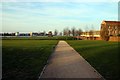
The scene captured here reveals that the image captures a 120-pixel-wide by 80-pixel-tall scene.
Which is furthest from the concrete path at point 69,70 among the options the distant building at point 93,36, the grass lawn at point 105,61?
the distant building at point 93,36

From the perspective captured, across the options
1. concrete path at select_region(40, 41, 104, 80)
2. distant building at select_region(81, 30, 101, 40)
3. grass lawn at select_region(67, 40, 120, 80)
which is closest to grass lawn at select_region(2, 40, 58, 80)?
concrete path at select_region(40, 41, 104, 80)

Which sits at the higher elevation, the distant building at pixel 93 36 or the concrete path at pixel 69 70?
the distant building at pixel 93 36

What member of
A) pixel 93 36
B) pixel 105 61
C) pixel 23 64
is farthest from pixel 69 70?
pixel 93 36

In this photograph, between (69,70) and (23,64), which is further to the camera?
(23,64)

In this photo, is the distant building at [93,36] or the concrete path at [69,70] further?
the distant building at [93,36]

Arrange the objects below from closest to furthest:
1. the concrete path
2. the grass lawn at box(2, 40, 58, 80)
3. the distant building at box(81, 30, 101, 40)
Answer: the concrete path
the grass lawn at box(2, 40, 58, 80)
the distant building at box(81, 30, 101, 40)

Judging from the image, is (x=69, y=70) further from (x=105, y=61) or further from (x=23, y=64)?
(x=105, y=61)

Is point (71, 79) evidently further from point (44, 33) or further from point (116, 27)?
point (44, 33)

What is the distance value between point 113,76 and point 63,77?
2.52m

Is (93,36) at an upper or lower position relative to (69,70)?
upper

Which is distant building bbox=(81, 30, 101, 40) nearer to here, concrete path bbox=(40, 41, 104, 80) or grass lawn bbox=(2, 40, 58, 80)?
grass lawn bbox=(2, 40, 58, 80)

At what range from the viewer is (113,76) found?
36.5 ft

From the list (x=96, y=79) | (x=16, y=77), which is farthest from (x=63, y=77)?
(x=16, y=77)

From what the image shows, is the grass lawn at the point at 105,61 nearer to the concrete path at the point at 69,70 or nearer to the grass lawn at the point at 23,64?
the concrete path at the point at 69,70
